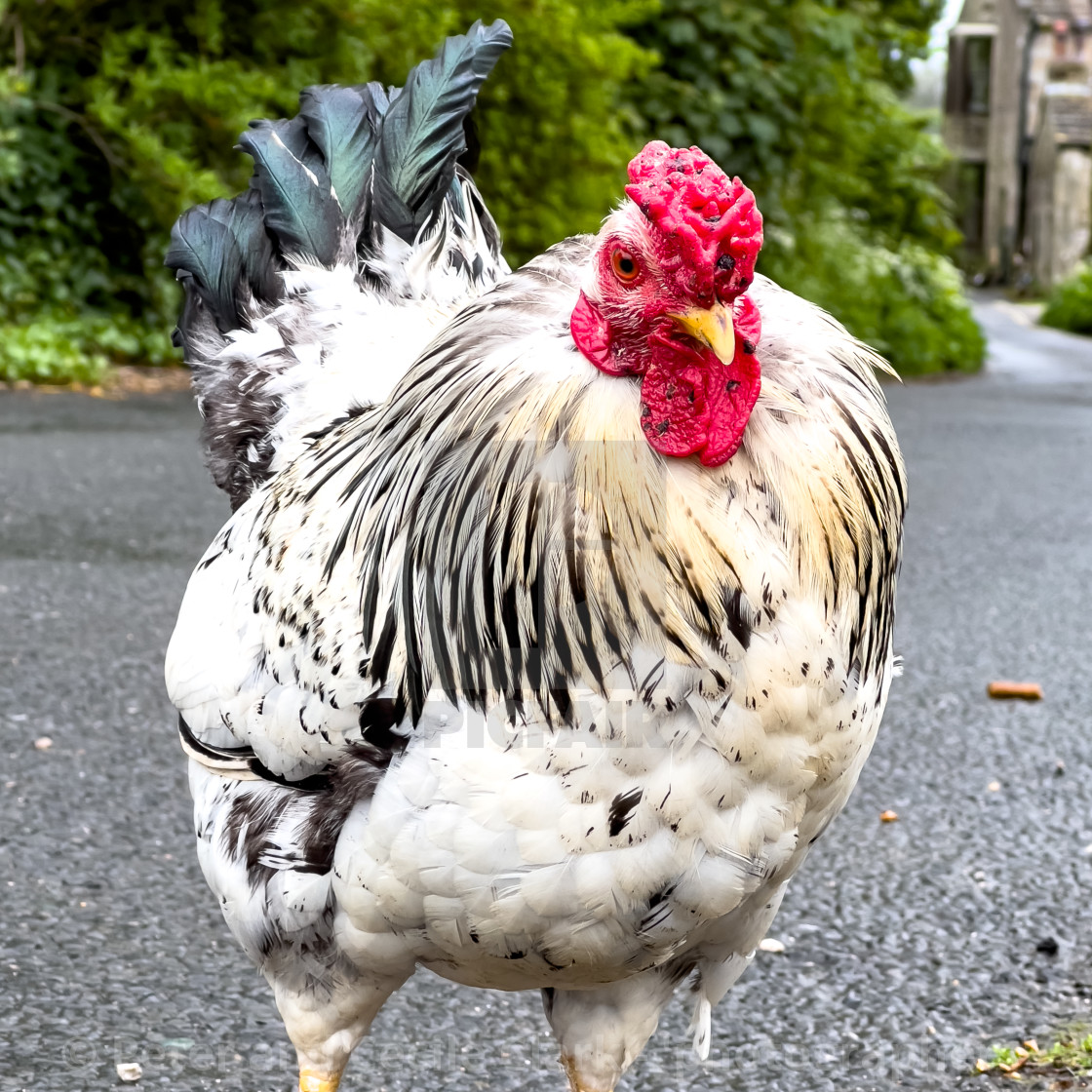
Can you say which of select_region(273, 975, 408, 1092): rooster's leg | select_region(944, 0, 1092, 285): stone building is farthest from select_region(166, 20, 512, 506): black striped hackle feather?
select_region(944, 0, 1092, 285): stone building

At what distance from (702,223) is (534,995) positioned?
2.26 meters

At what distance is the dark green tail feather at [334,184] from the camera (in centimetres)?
331

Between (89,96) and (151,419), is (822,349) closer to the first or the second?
(151,419)

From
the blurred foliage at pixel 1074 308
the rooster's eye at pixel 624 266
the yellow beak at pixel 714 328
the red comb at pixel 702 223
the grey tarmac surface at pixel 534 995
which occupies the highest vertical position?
the red comb at pixel 702 223

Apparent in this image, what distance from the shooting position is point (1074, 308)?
27109 millimetres

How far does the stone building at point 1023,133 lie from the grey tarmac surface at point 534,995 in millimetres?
32557

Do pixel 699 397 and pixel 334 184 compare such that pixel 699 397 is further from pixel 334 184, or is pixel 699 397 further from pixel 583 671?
pixel 334 184

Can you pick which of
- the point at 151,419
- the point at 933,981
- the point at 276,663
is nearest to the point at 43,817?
the point at 276,663

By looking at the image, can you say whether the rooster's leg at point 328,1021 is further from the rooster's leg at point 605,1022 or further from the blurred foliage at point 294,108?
the blurred foliage at point 294,108

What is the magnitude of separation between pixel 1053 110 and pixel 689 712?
128 feet

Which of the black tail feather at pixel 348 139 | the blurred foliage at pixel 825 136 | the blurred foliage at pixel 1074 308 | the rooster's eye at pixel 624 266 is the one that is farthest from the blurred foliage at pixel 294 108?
the blurred foliage at pixel 1074 308

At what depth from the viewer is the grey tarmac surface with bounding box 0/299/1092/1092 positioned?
3.18 metres

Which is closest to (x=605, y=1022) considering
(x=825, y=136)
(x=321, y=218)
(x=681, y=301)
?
(x=681, y=301)

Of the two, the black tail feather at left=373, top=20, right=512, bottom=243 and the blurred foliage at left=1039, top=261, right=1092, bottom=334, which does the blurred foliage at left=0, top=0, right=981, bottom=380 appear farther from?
the blurred foliage at left=1039, top=261, right=1092, bottom=334
